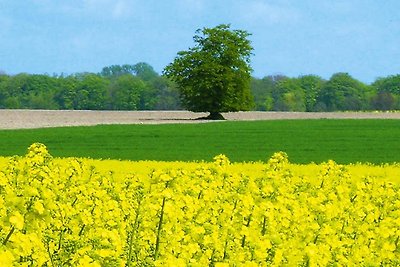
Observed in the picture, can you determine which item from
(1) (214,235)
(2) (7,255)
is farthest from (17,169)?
(2) (7,255)

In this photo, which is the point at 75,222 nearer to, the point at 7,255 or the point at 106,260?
the point at 106,260

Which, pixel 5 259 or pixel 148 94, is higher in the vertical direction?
pixel 148 94

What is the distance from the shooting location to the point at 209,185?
1017cm

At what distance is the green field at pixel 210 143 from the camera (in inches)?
1277

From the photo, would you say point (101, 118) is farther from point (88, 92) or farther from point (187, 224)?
point (187, 224)

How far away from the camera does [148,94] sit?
135125mm

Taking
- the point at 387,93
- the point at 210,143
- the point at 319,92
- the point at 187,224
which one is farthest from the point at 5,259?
the point at 319,92

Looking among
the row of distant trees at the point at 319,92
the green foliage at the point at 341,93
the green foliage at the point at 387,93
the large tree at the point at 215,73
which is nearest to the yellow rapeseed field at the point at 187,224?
the large tree at the point at 215,73

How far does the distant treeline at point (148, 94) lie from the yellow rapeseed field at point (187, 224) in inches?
4494

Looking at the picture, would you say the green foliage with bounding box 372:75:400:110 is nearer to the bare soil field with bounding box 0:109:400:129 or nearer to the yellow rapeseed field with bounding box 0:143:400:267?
the bare soil field with bounding box 0:109:400:129

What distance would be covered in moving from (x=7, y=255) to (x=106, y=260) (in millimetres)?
1415

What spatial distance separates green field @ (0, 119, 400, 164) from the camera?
106 ft

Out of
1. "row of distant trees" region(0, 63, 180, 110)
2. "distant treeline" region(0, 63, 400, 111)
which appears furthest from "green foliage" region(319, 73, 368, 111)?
"row of distant trees" region(0, 63, 180, 110)

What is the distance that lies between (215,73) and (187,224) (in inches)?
2443
